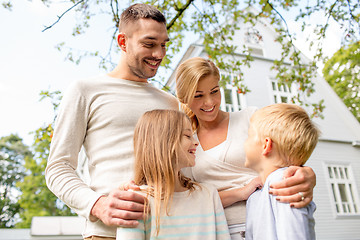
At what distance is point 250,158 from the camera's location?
1782 mm

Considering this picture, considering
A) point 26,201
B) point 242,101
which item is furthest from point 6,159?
point 242,101

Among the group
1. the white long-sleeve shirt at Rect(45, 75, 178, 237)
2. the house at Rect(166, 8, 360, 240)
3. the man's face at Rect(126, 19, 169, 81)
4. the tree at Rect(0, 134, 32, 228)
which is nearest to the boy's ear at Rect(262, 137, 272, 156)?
the white long-sleeve shirt at Rect(45, 75, 178, 237)

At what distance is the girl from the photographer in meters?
1.63

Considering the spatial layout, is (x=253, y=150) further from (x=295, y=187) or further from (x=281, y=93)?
(x=281, y=93)

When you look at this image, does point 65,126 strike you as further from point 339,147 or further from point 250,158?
point 339,147

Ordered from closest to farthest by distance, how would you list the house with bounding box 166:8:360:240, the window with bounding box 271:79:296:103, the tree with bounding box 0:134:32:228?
the house with bounding box 166:8:360:240
the window with bounding box 271:79:296:103
the tree with bounding box 0:134:32:228

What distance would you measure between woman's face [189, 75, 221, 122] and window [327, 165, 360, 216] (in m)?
12.9

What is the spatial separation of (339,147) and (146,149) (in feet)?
47.6

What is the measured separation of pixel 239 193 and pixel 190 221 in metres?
0.35

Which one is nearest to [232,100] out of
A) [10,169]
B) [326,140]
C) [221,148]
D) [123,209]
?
[326,140]

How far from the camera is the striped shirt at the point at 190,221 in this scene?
5.24 feet

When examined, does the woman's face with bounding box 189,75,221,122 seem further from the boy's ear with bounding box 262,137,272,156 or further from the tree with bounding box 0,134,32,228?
the tree with bounding box 0,134,32,228

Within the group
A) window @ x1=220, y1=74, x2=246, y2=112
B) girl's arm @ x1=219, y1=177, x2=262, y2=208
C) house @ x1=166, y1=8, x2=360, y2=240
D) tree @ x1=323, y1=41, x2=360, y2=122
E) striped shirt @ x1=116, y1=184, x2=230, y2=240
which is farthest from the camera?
tree @ x1=323, y1=41, x2=360, y2=122

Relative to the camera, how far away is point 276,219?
5.11 ft
